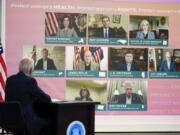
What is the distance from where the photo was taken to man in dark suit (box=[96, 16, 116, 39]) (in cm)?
822

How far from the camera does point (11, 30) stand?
312 inches

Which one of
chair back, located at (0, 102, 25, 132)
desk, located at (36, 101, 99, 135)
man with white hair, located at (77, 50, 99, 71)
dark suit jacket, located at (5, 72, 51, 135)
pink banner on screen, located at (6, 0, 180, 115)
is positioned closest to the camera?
chair back, located at (0, 102, 25, 132)

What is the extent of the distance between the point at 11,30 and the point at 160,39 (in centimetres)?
293

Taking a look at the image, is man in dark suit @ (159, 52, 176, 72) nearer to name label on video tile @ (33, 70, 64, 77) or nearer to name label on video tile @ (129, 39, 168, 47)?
name label on video tile @ (129, 39, 168, 47)

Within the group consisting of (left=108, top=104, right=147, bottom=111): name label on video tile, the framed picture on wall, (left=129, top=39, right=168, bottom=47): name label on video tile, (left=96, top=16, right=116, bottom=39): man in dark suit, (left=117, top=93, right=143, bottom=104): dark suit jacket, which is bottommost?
(left=108, top=104, right=147, bottom=111): name label on video tile

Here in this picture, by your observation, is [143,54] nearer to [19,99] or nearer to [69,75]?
[69,75]

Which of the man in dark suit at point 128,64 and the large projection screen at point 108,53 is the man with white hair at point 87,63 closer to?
the large projection screen at point 108,53

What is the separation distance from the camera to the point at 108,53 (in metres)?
8.25

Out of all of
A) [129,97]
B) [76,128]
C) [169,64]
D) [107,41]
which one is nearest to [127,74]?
[129,97]

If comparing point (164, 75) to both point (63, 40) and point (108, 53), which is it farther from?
point (63, 40)

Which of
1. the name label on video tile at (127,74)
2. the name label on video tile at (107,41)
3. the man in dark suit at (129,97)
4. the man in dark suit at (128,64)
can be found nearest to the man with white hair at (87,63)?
the name label on video tile at (107,41)

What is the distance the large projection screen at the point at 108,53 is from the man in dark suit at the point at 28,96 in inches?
102

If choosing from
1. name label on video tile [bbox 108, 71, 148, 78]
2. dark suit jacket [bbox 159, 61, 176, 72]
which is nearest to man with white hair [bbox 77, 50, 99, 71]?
name label on video tile [bbox 108, 71, 148, 78]

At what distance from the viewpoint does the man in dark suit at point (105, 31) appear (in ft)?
27.0
